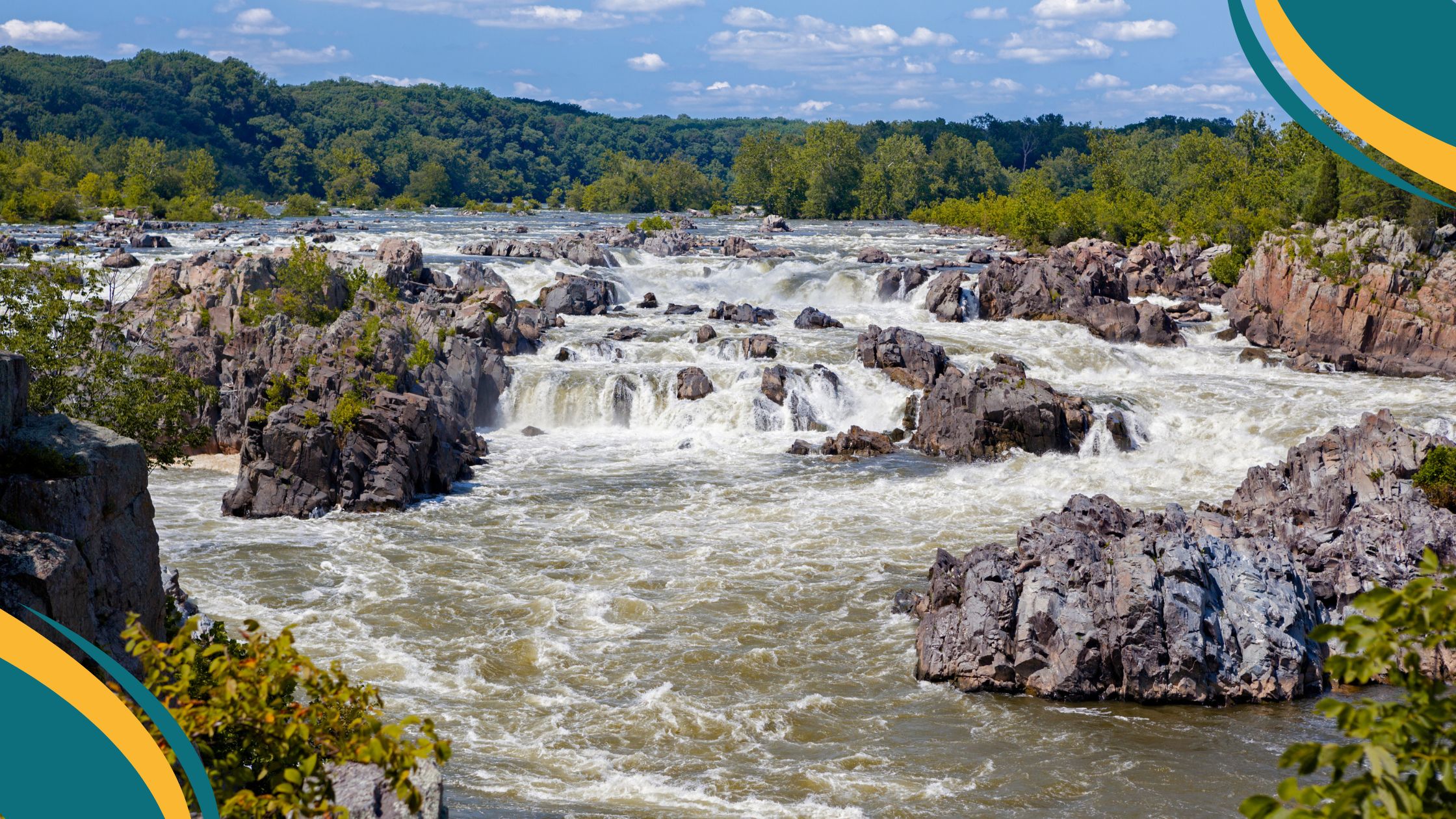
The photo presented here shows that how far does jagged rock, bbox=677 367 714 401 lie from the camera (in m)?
37.3

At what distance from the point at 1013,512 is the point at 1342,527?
306 inches

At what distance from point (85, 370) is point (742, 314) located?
27687mm

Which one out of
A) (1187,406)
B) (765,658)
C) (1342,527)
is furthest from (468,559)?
(1187,406)

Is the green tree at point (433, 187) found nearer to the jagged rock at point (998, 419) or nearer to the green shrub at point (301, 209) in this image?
the green shrub at point (301, 209)

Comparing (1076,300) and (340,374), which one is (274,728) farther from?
(1076,300)

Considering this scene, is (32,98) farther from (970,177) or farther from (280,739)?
(280,739)

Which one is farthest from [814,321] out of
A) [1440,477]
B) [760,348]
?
[1440,477]

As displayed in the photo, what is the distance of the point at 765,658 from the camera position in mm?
19156

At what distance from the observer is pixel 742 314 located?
47469 mm

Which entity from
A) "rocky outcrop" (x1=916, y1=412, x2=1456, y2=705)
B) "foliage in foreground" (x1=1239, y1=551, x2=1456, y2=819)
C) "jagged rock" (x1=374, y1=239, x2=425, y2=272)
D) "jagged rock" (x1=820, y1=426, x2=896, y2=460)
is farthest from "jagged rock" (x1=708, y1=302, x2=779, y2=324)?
"foliage in foreground" (x1=1239, y1=551, x2=1456, y2=819)

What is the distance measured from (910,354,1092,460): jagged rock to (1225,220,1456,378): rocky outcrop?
13397mm

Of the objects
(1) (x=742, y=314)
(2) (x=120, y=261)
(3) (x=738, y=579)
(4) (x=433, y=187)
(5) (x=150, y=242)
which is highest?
(4) (x=433, y=187)

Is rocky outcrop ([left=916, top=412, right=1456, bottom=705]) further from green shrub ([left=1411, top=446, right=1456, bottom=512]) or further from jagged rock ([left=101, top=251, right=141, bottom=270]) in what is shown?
jagged rock ([left=101, top=251, right=141, bottom=270])

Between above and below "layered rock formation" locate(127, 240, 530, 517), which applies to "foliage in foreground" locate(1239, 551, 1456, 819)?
above
